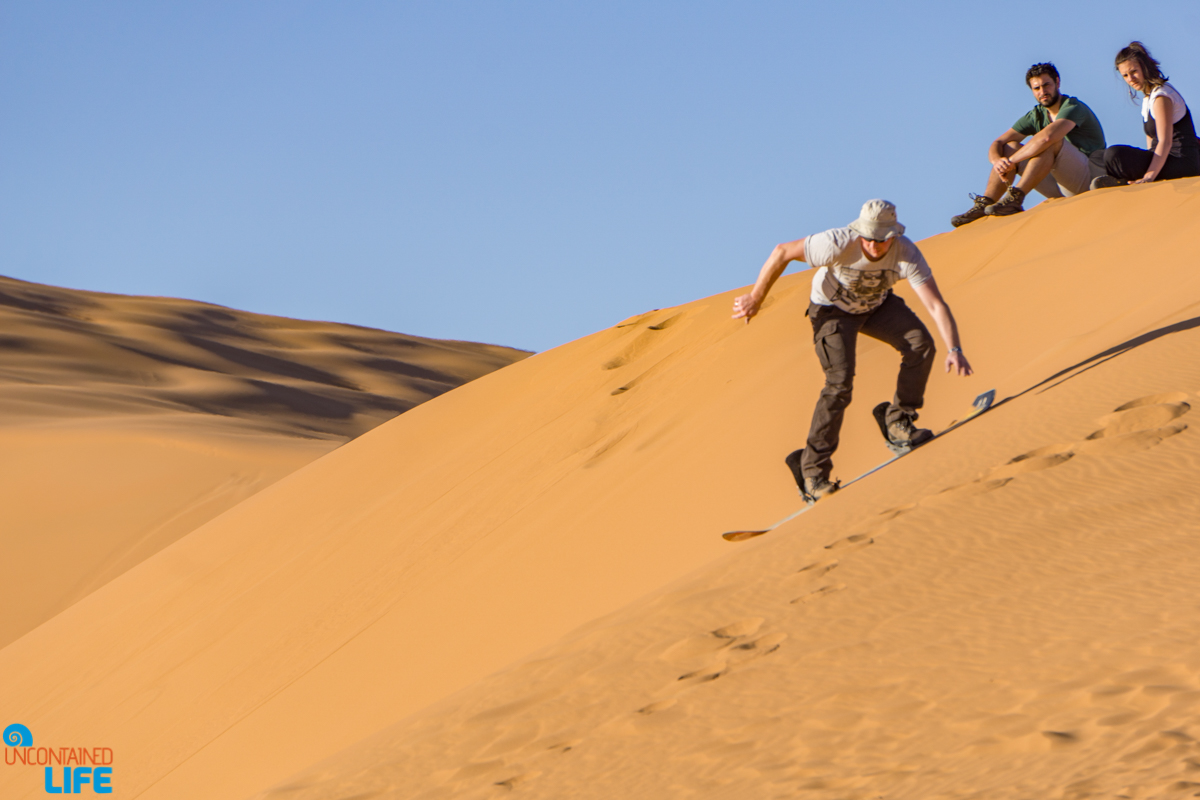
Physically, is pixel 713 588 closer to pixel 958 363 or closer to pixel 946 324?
pixel 958 363

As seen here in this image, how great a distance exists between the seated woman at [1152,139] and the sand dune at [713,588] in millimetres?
328

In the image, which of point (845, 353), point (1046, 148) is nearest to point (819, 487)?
point (845, 353)

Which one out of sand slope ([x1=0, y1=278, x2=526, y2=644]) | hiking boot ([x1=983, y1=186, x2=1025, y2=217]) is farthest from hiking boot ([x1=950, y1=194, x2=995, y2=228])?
sand slope ([x1=0, y1=278, x2=526, y2=644])

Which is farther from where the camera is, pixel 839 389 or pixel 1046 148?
pixel 1046 148

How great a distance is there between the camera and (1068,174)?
844 cm

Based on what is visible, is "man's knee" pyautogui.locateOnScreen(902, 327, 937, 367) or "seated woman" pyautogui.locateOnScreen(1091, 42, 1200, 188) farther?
"seated woman" pyautogui.locateOnScreen(1091, 42, 1200, 188)

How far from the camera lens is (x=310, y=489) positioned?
9883mm

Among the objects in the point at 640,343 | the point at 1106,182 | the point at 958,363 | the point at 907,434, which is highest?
the point at 1106,182

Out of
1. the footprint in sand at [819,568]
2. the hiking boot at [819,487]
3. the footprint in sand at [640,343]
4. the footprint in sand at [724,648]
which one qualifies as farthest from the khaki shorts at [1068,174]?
the footprint in sand at [724,648]

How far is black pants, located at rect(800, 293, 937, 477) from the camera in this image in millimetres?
4902

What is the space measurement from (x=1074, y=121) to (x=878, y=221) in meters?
4.45

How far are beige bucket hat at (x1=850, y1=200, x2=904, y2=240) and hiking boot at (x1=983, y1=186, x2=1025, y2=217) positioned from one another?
4576 millimetres

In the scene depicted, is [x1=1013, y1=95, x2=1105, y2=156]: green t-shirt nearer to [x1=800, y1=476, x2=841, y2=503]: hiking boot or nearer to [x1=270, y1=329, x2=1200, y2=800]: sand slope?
[x1=270, y1=329, x2=1200, y2=800]: sand slope

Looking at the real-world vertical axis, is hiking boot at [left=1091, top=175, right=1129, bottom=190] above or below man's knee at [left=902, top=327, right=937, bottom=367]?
above
